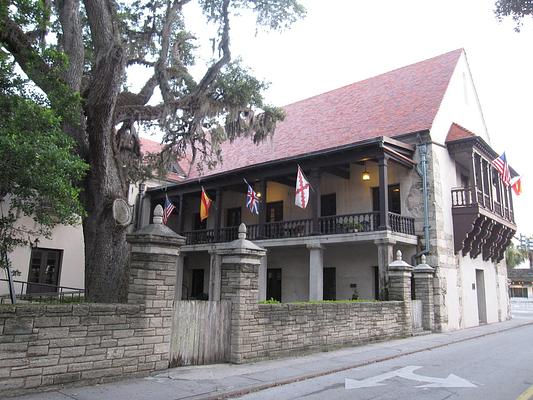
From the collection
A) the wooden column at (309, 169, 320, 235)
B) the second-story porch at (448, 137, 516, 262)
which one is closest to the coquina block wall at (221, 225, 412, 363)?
the wooden column at (309, 169, 320, 235)

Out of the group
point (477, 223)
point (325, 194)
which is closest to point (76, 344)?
point (325, 194)

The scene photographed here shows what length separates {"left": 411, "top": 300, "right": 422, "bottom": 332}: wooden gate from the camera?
15450 mm

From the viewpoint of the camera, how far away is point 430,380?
806 centimetres

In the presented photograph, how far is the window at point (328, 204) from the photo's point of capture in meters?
21.5

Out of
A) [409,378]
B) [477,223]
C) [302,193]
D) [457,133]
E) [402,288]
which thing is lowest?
[409,378]

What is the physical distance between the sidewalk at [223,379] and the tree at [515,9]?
705cm

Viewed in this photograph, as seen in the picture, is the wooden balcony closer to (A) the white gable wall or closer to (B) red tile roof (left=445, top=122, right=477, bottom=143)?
(A) the white gable wall

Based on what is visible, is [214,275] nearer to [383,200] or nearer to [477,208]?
[383,200]

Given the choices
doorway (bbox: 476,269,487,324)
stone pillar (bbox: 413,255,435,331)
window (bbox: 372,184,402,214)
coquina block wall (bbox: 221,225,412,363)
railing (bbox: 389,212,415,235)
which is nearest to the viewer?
coquina block wall (bbox: 221,225,412,363)

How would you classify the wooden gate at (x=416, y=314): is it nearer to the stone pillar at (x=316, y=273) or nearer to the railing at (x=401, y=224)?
the railing at (x=401, y=224)

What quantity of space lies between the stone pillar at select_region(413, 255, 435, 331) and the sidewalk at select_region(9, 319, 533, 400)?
5.29 meters

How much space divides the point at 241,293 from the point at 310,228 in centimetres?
1083

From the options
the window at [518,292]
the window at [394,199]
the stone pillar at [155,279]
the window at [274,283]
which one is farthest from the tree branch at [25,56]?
the window at [518,292]

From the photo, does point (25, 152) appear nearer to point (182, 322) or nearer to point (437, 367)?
point (182, 322)
